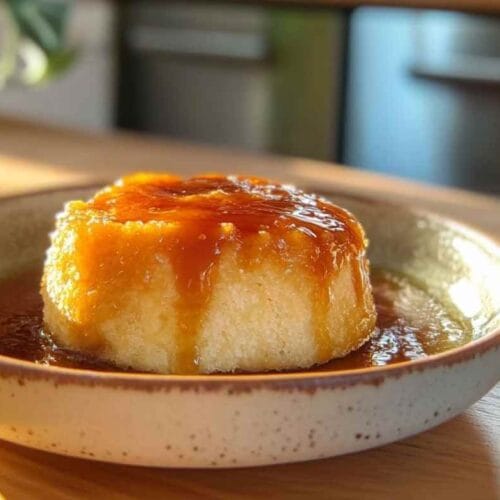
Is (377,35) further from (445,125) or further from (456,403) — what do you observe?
(456,403)

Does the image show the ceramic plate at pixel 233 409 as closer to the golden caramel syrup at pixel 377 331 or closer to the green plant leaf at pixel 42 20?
the golden caramel syrup at pixel 377 331

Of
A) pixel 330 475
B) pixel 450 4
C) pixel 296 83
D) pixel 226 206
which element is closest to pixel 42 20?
pixel 450 4

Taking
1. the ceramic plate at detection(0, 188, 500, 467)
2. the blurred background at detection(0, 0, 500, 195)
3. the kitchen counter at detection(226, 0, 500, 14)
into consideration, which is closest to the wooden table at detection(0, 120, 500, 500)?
the ceramic plate at detection(0, 188, 500, 467)

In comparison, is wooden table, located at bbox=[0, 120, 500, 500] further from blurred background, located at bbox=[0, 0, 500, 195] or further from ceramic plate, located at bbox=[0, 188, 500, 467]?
blurred background, located at bbox=[0, 0, 500, 195]

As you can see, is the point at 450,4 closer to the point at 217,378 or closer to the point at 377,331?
the point at 377,331

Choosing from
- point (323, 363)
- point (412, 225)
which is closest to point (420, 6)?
point (412, 225)

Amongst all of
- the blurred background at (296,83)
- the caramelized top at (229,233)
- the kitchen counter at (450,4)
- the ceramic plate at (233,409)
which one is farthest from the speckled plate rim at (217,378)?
the blurred background at (296,83)
